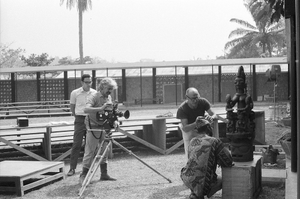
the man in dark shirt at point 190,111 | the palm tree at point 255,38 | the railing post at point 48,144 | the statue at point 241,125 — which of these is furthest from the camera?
the palm tree at point 255,38

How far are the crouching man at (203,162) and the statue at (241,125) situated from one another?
44 cm

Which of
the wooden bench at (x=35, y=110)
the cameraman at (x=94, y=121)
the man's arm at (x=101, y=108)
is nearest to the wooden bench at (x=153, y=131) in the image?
the cameraman at (x=94, y=121)

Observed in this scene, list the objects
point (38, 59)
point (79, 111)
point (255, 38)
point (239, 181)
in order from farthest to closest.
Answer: point (38, 59) → point (255, 38) → point (79, 111) → point (239, 181)

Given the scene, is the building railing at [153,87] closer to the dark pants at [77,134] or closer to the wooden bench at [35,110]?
the wooden bench at [35,110]

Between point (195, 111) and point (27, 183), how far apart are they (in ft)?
Answer: 9.20

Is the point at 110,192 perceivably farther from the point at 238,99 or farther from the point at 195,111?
the point at 238,99

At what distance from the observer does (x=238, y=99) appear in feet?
19.1

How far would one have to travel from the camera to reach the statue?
18.7 feet

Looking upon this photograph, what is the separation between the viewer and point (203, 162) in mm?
5168

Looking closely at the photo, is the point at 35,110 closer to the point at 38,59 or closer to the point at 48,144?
the point at 48,144

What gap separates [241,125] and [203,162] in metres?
0.89

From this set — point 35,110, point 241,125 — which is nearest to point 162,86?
point 35,110

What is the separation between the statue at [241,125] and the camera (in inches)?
225

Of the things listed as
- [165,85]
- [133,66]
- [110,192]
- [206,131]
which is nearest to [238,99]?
[206,131]
